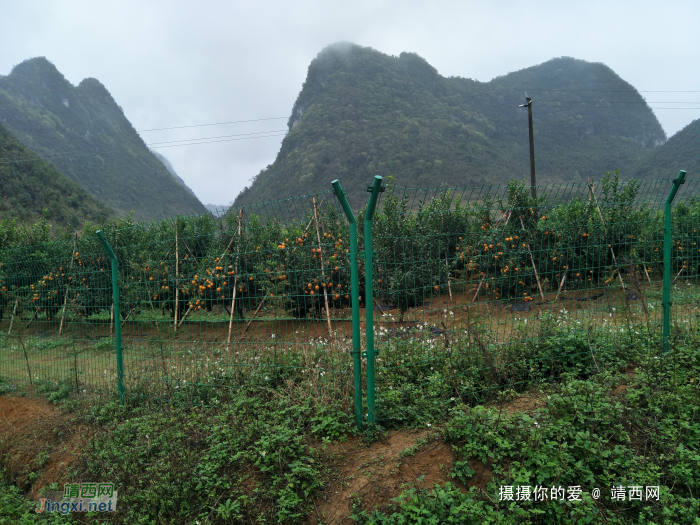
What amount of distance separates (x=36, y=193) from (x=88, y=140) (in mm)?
45030

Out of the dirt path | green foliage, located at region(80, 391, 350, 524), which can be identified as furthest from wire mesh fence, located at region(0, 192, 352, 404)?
the dirt path

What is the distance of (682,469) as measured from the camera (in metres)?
2.66

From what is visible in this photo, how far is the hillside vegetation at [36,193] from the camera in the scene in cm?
3372

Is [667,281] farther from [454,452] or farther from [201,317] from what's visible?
[201,317]

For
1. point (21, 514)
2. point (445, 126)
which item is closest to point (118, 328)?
point (21, 514)

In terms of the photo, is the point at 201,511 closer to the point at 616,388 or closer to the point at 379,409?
the point at 379,409

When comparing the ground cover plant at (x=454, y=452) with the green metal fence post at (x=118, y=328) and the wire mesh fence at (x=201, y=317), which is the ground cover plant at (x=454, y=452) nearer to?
the wire mesh fence at (x=201, y=317)

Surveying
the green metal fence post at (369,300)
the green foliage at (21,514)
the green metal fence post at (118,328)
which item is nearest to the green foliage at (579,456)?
the green metal fence post at (369,300)

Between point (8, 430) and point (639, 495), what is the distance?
606 cm

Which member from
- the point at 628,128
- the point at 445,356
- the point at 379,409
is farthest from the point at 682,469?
the point at 628,128

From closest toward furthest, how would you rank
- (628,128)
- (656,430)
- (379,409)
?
1. (656,430)
2. (379,409)
3. (628,128)

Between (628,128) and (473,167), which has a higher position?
(628,128)

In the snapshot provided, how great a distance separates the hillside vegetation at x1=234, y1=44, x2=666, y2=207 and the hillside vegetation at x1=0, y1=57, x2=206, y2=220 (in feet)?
70.7

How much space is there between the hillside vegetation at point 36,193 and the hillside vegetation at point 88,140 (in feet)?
57.7
